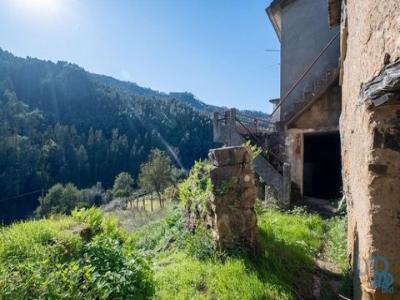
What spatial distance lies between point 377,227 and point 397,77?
115 centimetres

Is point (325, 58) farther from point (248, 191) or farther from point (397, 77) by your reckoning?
point (397, 77)

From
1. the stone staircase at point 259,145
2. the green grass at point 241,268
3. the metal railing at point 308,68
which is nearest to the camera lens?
the green grass at point 241,268

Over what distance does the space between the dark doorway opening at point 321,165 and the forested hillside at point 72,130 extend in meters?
54.8

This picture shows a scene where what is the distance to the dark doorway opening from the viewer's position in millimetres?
11711

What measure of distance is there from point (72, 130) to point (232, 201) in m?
70.9

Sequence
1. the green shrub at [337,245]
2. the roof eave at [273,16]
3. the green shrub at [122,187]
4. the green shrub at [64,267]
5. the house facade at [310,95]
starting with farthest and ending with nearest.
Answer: the green shrub at [122,187], the roof eave at [273,16], the house facade at [310,95], the green shrub at [337,245], the green shrub at [64,267]

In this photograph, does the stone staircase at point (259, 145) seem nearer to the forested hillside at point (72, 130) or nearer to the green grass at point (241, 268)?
the green grass at point (241, 268)

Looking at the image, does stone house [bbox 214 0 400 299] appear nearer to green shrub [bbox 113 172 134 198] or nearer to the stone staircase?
the stone staircase

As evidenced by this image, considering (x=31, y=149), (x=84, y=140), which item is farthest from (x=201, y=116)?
(x=31, y=149)

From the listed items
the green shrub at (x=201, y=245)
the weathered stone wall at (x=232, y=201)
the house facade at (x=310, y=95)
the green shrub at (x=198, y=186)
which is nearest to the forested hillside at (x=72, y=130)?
the house facade at (x=310, y=95)

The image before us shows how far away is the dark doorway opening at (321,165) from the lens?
11.7 metres

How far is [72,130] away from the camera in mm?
67625

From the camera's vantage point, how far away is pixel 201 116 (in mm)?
82625

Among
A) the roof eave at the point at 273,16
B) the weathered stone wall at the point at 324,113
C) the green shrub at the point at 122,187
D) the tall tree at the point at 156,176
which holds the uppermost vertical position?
the roof eave at the point at 273,16
